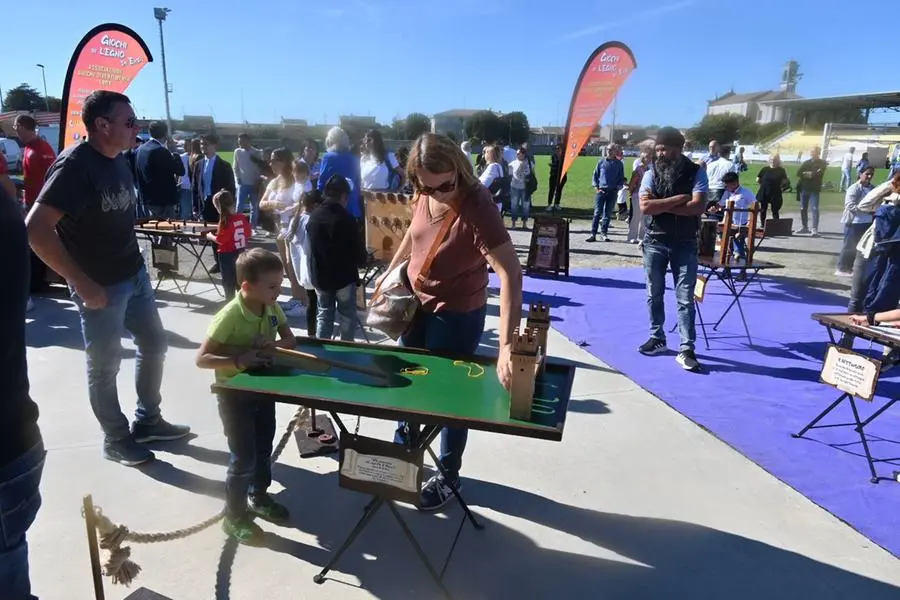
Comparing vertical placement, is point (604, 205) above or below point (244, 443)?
above

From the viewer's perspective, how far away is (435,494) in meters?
2.98

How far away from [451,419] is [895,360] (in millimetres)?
3509

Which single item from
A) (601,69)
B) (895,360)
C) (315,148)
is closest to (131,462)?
(895,360)

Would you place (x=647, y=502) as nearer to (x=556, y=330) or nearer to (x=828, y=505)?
(x=828, y=505)

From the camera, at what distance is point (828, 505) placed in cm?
311

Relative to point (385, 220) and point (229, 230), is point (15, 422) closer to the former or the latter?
point (229, 230)

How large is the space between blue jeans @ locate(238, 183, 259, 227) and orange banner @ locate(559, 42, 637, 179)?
19.2 feet

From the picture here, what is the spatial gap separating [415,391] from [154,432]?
2184 millimetres

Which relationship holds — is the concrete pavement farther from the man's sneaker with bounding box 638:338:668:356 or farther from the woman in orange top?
the man's sneaker with bounding box 638:338:668:356

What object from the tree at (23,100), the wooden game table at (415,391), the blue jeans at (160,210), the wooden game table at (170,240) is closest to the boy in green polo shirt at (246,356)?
the wooden game table at (415,391)

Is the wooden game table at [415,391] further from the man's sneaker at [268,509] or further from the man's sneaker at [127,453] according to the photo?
the man's sneaker at [127,453]

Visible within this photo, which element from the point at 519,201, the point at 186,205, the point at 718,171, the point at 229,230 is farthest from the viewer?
the point at 519,201

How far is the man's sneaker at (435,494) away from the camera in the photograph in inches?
116

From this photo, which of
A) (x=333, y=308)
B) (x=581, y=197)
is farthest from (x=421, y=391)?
(x=581, y=197)
